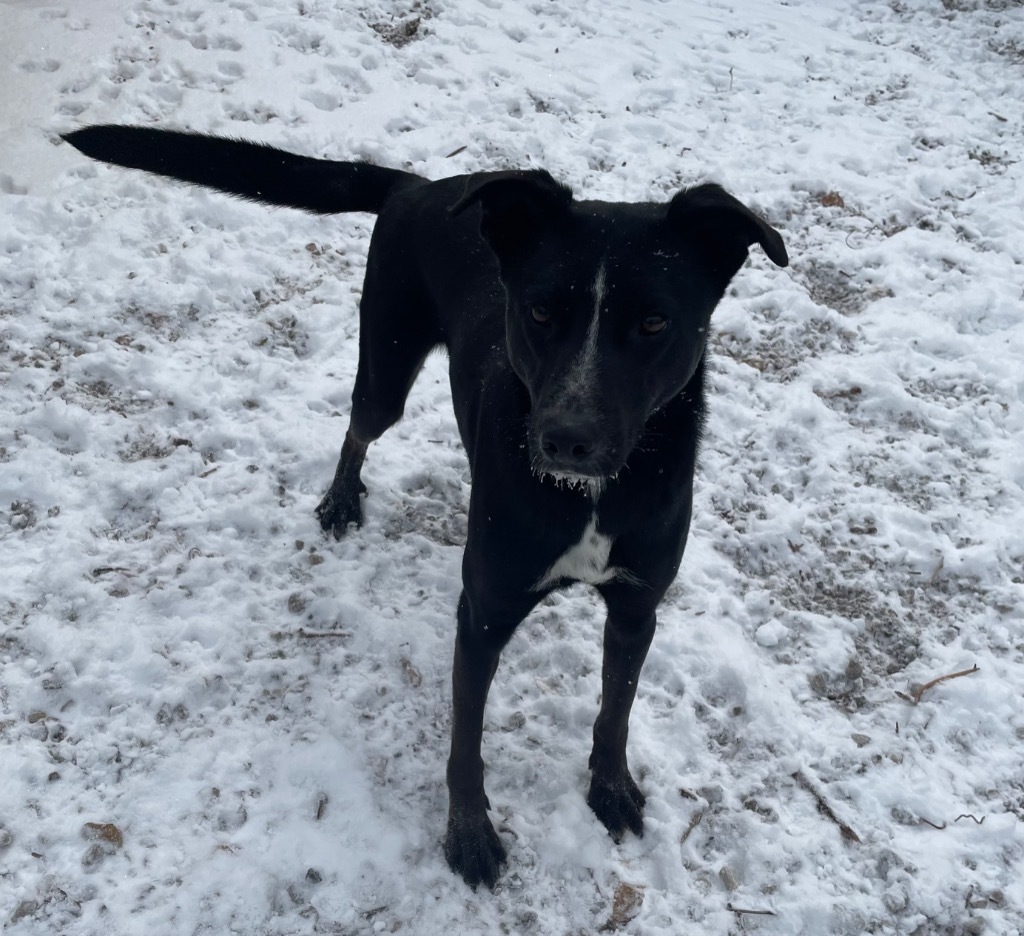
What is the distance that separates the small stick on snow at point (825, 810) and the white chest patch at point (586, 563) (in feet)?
4.37

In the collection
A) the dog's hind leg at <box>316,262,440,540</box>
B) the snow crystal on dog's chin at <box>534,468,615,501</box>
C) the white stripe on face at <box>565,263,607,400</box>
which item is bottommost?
the dog's hind leg at <box>316,262,440,540</box>

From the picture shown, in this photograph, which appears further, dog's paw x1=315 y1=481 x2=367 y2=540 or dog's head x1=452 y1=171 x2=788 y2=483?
dog's paw x1=315 y1=481 x2=367 y2=540

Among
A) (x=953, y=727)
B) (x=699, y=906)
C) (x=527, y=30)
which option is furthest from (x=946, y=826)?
(x=527, y=30)

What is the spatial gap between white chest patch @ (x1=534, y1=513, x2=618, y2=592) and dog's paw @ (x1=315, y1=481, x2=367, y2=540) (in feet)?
5.46

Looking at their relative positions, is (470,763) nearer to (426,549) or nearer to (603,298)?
(426,549)

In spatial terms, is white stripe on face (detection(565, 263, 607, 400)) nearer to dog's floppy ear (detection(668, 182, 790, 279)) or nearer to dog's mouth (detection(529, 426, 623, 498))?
dog's mouth (detection(529, 426, 623, 498))

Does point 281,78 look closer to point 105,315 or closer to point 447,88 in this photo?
point 447,88

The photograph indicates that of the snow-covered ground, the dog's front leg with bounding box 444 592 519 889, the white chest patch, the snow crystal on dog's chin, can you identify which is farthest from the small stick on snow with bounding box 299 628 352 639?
the snow crystal on dog's chin

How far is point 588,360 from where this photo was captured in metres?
2.31

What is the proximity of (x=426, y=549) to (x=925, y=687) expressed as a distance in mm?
2207

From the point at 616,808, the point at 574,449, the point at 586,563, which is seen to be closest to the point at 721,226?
the point at 574,449

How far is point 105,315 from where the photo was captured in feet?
15.8

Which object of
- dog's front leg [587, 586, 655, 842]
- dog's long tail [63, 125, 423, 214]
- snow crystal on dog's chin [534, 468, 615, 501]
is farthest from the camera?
dog's long tail [63, 125, 423, 214]

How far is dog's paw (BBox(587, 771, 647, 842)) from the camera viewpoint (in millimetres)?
3180
